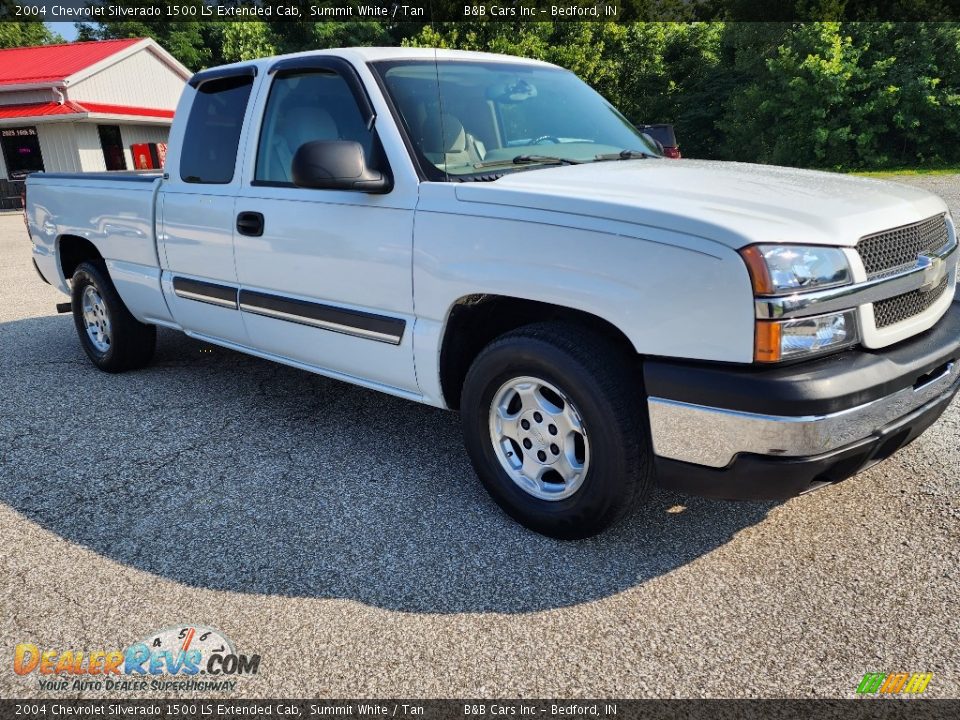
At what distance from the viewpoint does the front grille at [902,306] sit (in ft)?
8.55

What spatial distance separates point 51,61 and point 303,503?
3015 cm

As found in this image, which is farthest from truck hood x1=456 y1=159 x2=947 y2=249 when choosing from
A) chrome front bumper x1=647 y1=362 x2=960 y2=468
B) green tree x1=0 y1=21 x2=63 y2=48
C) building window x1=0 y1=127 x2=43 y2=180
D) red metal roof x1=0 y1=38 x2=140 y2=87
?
green tree x1=0 y1=21 x2=63 y2=48

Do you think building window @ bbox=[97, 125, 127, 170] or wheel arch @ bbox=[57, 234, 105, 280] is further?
building window @ bbox=[97, 125, 127, 170]

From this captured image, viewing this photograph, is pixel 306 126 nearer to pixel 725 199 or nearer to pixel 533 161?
pixel 533 161

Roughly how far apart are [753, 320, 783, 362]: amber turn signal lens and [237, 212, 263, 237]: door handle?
2.53 meters

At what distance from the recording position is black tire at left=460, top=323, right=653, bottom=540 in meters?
2.71

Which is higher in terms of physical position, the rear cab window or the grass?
the rear cab window

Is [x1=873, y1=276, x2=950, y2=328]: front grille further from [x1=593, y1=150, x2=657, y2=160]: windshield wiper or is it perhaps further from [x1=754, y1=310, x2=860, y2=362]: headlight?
[x1=593, y1=150, x2=657, y2=160]: windshield wiper

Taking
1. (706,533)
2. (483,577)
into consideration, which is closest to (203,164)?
(483,577)

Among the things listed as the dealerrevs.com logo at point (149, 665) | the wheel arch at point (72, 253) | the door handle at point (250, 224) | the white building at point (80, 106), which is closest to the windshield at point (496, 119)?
the door handle at point (250, 224)

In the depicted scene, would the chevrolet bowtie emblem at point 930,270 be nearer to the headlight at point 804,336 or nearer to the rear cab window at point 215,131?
the headlight at point 804,336

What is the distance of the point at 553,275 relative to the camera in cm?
275

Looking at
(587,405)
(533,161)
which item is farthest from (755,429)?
(533,161)

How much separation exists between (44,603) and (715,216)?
2.71 m
